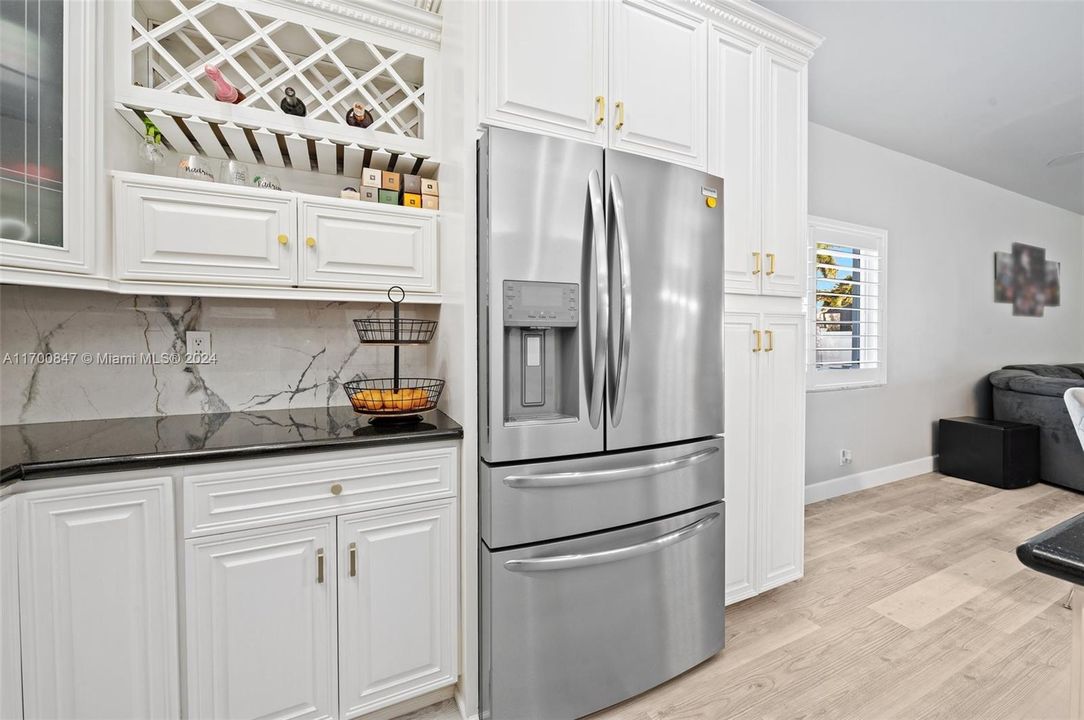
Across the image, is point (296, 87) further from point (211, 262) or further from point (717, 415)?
point (717, 415)

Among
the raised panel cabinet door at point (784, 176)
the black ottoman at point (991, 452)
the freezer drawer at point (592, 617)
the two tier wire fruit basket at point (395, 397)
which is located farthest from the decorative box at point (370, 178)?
the black ottoman at point (991, 452)

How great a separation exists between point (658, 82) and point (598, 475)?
1.47 m

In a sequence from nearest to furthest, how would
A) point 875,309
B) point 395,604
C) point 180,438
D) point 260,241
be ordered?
point 180,438 → point 395,604 → point 260,241 → point 875,309

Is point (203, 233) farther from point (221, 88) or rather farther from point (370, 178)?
point (370, 178)

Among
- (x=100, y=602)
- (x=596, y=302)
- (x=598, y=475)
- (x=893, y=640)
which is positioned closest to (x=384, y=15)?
(x=596, y=302)

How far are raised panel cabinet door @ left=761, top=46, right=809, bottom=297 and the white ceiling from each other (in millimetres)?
473

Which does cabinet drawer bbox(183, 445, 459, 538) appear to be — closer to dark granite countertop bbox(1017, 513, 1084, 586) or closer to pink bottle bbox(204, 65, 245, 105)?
pink bottle bbox(204, 65, 245, 105)

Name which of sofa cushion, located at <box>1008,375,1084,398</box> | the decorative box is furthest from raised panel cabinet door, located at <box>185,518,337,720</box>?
sofa cushion, located at <box>1008,375,1084,398</box>

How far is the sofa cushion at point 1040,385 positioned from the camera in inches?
154

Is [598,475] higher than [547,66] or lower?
lower

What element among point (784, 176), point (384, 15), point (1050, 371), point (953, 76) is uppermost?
point (953, 76)

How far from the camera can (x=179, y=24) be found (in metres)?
1.55

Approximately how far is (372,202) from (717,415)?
5.20 feet

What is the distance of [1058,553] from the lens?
69 centimetres
